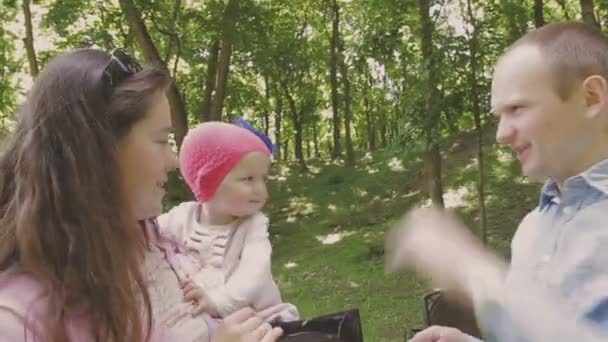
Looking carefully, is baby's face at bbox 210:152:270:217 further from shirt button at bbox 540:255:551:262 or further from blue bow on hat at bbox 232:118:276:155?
shirt button at bbox 540:255:551:262

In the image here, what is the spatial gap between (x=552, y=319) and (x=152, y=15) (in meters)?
9.33

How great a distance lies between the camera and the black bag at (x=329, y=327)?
1.88 metres

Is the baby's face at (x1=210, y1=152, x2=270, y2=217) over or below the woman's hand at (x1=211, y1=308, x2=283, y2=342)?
over

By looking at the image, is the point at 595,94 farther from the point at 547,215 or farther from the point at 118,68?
the point at 118,68

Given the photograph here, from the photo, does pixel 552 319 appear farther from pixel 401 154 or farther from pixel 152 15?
pixel 152 15

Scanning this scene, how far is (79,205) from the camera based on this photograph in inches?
53.6

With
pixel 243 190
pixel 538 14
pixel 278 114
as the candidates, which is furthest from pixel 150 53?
pixel 278 114

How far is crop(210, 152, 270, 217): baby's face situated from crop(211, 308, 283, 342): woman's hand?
0.63 m

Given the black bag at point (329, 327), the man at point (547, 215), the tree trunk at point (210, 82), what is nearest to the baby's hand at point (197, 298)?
the black bag at point (329, 327)

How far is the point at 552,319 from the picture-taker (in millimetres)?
1255

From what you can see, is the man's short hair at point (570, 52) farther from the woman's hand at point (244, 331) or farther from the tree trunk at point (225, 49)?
the tree trunk at point (225, 49)

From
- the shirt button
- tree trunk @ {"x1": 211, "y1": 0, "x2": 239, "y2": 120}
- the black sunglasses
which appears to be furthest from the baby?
tree trunk @ {"x1": 211, "y1": 0, "x2": 239, "y2": 120}

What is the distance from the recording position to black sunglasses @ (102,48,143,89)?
4.87 feet

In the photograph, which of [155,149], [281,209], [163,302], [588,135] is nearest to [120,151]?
[155,149]
